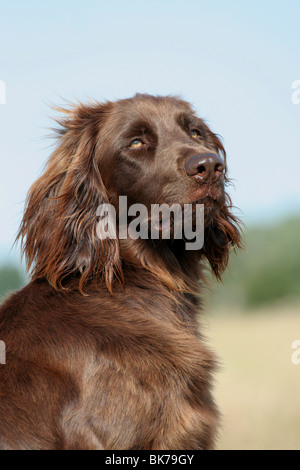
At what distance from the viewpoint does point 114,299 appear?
3986 millimetres

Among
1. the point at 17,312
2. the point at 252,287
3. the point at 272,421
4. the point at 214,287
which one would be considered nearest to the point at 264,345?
the point at 272,421

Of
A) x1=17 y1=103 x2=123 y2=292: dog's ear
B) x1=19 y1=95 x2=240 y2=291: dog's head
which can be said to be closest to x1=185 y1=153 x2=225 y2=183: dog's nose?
x1=19 y1=95 x2=240 y2=291: dog's head

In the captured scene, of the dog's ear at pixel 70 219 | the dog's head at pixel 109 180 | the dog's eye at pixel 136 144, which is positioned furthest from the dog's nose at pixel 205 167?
the dog's ear at pixel 70 219

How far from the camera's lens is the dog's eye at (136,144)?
431 centimetres

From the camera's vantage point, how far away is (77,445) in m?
3.41

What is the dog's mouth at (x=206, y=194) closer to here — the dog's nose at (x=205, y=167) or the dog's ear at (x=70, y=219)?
the dog's nose at (x=205, y=167)

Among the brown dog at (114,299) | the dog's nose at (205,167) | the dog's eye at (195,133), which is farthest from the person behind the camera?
the dog's eye at (195,133)

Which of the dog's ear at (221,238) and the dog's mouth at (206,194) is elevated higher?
the dog's mouth at (206,194)

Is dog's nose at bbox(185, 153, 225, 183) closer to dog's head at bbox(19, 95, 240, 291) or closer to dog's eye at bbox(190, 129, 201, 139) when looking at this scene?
dog's head at bbox(19, 95, 240, 291)

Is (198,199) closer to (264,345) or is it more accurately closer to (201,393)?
(201,393)

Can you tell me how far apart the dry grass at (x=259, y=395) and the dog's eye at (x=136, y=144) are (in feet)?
4.74

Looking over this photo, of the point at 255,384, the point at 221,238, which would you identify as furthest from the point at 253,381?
the point at 221,238

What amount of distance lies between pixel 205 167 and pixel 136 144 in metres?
0.61

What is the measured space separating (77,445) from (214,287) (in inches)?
71.9
